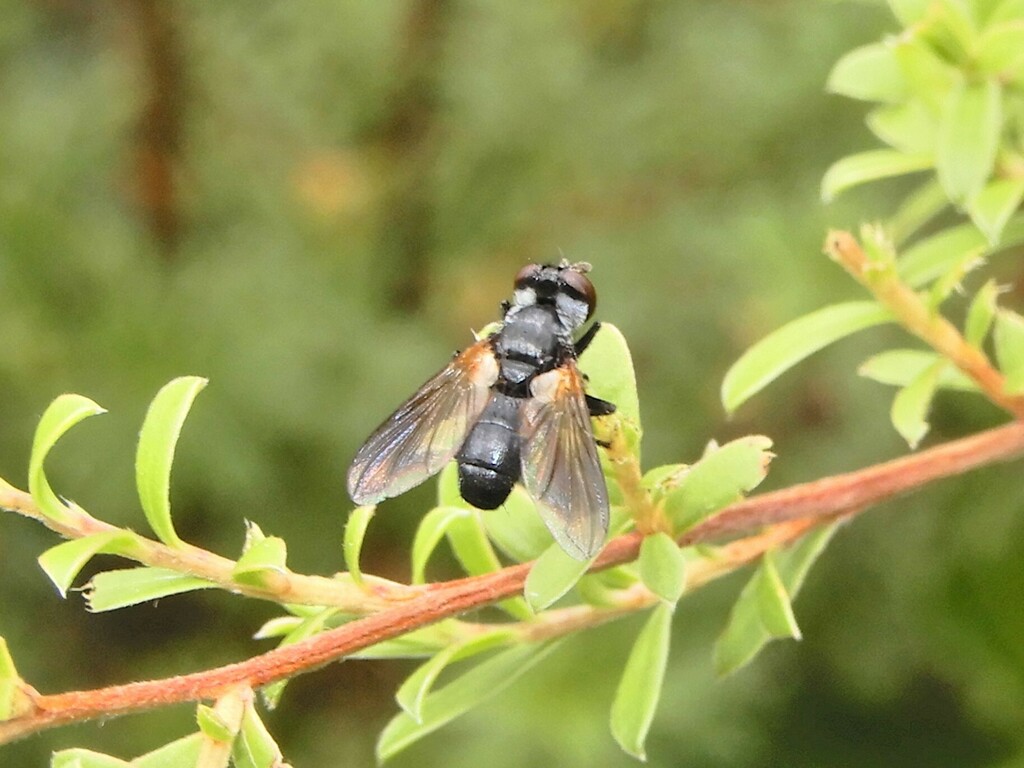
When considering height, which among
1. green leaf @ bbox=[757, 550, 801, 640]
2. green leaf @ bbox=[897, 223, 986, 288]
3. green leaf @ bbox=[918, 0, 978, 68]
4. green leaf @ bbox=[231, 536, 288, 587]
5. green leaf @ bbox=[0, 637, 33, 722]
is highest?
green leaf @ bbox=[918, 0, 978, 68]

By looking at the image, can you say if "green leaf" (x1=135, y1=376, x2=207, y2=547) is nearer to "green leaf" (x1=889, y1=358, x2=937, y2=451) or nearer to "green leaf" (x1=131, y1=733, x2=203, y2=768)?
"green leaf" (x1=131, y1=733, x2=203, y2=768)

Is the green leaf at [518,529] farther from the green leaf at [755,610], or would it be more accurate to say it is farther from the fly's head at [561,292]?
the fly's head at [561,292]

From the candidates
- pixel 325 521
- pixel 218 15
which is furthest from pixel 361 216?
pixel 325 521

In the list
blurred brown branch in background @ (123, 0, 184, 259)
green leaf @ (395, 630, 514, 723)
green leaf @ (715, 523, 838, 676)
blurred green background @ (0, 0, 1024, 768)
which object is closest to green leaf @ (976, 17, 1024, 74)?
green leaf @ (715, 523, 838, 676)

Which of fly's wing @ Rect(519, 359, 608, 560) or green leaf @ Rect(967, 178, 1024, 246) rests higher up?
green leaf @ Rect(967, 178, 1024, 246)

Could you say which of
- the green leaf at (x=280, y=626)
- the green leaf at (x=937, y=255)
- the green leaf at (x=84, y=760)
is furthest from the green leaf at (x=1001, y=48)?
the green leaf at (x=84, y=760)

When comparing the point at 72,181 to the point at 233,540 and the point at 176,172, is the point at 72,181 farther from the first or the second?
the point at 233,540

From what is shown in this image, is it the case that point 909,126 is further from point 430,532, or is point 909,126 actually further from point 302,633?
point 302,633
